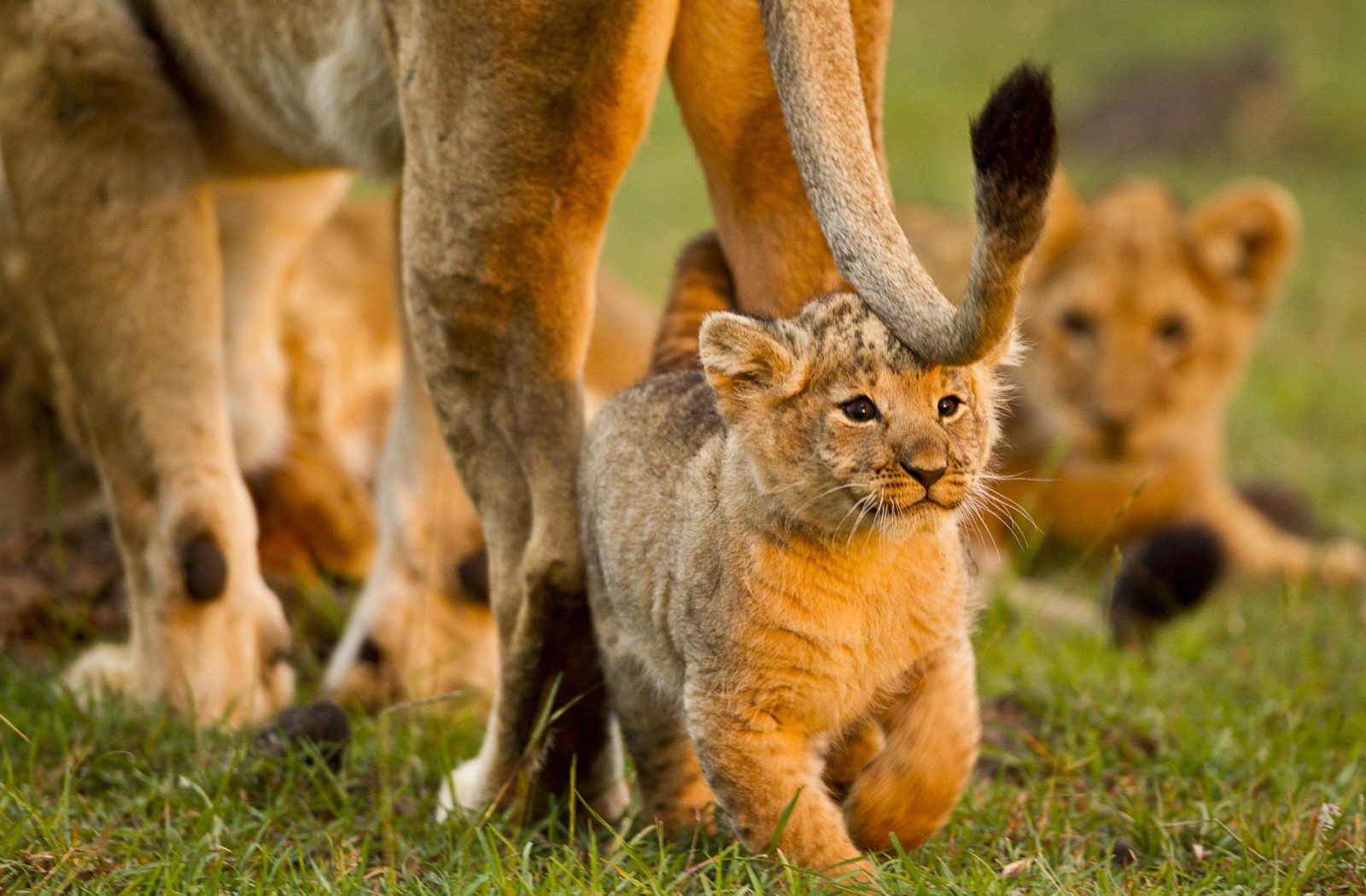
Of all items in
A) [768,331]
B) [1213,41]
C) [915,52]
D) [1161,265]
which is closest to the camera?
[768,331]

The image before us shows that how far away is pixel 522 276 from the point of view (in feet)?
8.20

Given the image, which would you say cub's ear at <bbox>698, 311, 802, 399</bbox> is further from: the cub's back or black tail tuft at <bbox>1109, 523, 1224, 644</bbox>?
black tail tuft at <bbox>1109, 523, 1224, 644</bbox>

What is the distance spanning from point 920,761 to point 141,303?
6.47 ft

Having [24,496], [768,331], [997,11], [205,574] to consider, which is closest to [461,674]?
[205,574]

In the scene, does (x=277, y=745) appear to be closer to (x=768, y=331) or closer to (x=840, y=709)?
(x=840, y=709)

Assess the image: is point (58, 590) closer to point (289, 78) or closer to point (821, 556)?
point (289, 78)

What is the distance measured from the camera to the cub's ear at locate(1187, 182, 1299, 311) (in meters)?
5.68

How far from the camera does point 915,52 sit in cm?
1734

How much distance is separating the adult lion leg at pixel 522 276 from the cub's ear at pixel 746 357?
19.5 inches

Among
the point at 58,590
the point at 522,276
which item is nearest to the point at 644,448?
the point at 522,276

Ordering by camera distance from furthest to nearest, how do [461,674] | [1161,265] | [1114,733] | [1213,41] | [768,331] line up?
[1213,41]
[1161,265]
[461,674]
[1114,733]
[768,331]

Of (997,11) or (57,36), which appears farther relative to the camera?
(997,11)

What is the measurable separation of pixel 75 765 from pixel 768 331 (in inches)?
66.3

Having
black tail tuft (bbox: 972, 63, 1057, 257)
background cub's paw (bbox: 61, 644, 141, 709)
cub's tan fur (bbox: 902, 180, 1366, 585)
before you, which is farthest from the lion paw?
cub's tan fur (bbox: 902, 180, 1366, 585)
